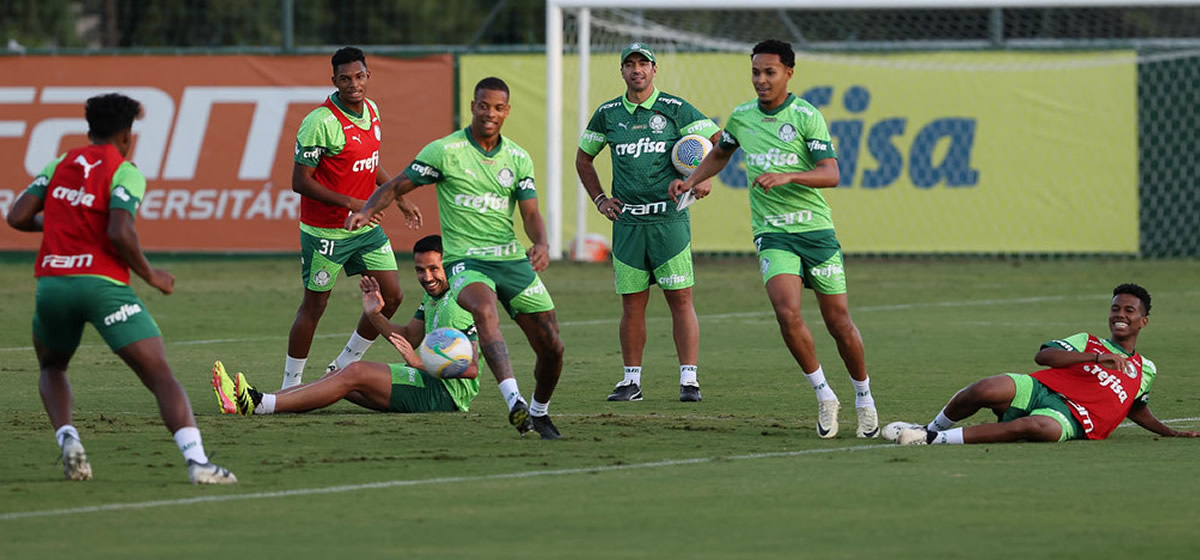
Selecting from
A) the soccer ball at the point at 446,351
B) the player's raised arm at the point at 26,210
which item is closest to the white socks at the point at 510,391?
the soccer ball at the point at 446,351

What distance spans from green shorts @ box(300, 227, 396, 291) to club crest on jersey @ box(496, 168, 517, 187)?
2723 mm

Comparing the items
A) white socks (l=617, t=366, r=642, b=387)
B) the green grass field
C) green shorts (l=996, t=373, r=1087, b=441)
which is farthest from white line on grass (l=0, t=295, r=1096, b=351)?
green shorts (l=996, t=373, r=1087, b=441)

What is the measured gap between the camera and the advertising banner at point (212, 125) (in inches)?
1013

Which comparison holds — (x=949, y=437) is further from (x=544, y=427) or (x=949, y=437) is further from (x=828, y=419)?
(x=544, y=427)

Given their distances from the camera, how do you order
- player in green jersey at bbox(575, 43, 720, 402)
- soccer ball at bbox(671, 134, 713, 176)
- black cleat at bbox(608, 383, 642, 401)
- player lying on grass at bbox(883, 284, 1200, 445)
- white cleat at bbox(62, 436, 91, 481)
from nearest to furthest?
1. white cleat at bbox(62, 436, 91, 481)
2. player lying on grass at bbox(883, 284, 1200, 445)
3. black cleat at bbox(608, 383, 642, 401)
4. soccer ball at bbox(671, 134, 713, 176)
5. player in green jersey at bbox(575, 43, 720, 402)

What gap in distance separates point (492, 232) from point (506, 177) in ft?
1.03

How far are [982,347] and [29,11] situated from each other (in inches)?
1082

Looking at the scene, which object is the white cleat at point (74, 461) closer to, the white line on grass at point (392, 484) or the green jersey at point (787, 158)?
the white line on grass at point (392, 484)

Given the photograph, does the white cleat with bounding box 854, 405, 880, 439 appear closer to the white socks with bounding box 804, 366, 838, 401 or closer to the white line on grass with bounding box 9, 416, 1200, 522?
the white socks with bounding box 804, 366, 838, 401

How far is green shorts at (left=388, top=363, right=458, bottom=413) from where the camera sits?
1093 centimetres

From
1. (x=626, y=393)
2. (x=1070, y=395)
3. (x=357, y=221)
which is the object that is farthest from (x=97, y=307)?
(x=1070, y=395)

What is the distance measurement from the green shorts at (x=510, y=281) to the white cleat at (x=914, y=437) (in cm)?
199

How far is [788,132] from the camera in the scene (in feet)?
34.0

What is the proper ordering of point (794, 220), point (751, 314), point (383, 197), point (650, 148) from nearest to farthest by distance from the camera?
point (383, 197) → point (794, 220) → point (650, 148) → point (751, 314)
